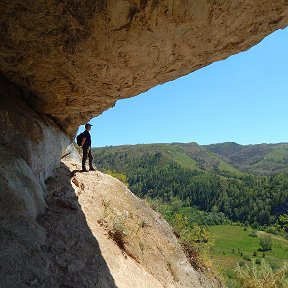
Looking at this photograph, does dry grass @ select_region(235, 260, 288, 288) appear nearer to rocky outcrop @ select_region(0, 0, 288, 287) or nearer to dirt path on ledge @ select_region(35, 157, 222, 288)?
dirt path on ledge @ select_region(35, 157, 222, 288)

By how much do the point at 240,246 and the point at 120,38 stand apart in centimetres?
15118

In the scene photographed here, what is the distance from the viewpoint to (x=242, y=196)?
19788 cm

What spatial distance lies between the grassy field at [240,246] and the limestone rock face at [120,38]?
11782cm

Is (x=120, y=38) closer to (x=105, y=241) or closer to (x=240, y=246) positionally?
(x=105, y=241)

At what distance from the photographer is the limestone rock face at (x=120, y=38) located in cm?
762

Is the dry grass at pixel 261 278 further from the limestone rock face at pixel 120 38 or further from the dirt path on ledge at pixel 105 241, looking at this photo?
the limestone rock face at pixel 120 38

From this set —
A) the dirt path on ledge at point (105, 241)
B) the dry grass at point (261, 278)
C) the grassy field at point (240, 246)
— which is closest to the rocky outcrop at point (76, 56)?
the dirt path on ledge at point (105, 241)

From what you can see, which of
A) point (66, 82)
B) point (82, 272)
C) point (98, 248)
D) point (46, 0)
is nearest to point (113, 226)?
point (98, 248)

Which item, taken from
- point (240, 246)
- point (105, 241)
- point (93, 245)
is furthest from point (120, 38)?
point (240, 246)

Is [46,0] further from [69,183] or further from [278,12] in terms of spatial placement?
[69,183]

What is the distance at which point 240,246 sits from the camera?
148375 millimetres

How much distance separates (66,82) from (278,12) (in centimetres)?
603

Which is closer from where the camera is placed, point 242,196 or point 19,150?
point 19,150

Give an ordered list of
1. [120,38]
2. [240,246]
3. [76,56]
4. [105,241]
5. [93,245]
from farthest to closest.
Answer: [240,246]
[105,241]
[93,245]
[76,56]
[120,38]
